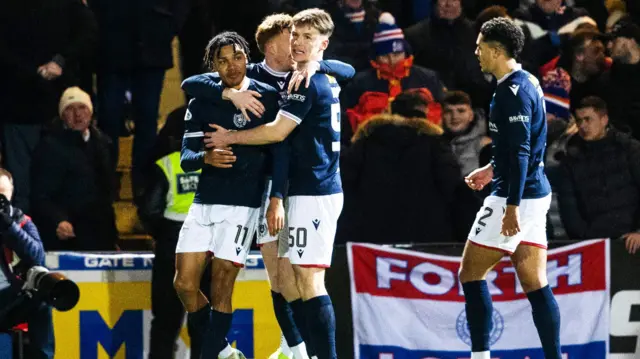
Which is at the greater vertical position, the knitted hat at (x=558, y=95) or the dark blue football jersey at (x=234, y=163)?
the knitted hat at (x=558, y=95)

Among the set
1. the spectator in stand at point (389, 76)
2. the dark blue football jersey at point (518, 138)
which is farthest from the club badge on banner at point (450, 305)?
the spectator in stand at point (389, 76)

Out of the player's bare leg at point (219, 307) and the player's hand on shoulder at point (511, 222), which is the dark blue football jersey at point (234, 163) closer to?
the player's bare leg at point (219, 307)

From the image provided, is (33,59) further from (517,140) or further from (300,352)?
(517,140)

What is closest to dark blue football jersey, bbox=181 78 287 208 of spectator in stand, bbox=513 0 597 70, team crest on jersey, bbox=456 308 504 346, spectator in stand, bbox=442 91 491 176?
team crest on jersey, bbox=456 308 504 346

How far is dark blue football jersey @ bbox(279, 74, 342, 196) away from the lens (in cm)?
805

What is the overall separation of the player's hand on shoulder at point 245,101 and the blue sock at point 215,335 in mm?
1175

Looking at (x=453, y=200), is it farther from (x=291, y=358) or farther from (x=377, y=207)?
(x=291, y=358)

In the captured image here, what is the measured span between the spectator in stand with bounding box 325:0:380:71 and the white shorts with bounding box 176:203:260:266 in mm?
3826

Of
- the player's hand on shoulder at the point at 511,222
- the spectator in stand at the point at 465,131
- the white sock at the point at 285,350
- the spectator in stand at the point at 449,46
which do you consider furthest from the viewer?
the spectator in stand at the point at 449,46

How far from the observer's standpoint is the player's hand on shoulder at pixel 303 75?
795 cm

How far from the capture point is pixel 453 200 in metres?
10.1

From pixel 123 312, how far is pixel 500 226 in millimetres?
3066

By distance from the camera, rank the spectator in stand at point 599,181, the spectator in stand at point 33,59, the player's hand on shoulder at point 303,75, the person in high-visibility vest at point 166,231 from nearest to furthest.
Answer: the player's hand on shoulder at point 303,75 → the person in high-visibility vest at point 166,231 → the spectator in stand at point 599,181 → the spectator in stand at point 33,59

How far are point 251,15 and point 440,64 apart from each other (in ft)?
5.50
